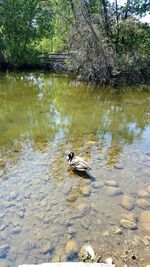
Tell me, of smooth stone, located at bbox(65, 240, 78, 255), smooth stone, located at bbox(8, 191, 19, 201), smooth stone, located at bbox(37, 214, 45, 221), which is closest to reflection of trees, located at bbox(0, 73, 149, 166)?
smooth stone, located at bbox(8, 191, 19, 201)

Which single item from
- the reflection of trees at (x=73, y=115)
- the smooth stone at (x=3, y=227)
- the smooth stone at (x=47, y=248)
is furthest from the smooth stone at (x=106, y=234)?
the reflection of trees at (x=73, y=115)

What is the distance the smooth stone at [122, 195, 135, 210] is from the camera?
4.29 metres

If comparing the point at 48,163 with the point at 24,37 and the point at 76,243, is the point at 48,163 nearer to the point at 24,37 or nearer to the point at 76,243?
the point at 76,243

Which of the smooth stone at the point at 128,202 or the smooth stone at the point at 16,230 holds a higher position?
the smooth stone at the point at 128,202

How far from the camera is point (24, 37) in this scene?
19.6 m

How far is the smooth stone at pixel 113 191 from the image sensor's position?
464cm

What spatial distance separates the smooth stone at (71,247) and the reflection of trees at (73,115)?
2583mm

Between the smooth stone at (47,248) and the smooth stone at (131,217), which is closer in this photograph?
the smooth stone at (47,248)

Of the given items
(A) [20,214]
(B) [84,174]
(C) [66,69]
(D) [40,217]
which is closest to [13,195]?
(A) [20,214]

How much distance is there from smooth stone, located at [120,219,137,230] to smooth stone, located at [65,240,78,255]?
775mm

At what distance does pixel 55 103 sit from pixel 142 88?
215 inches

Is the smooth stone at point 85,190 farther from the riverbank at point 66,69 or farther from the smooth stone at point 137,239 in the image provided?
the riverbank at point 66,69

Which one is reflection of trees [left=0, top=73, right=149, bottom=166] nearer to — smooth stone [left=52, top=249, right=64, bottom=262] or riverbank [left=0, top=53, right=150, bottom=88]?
riverbank [left=0, top=53, right=150, bottom=88]

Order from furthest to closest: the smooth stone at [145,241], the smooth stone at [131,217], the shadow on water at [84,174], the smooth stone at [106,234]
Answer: the shadow on water at [84,174], the smooth stone at [131,217], the smooth stone at [106,234], the smooth stone at [145,241]
